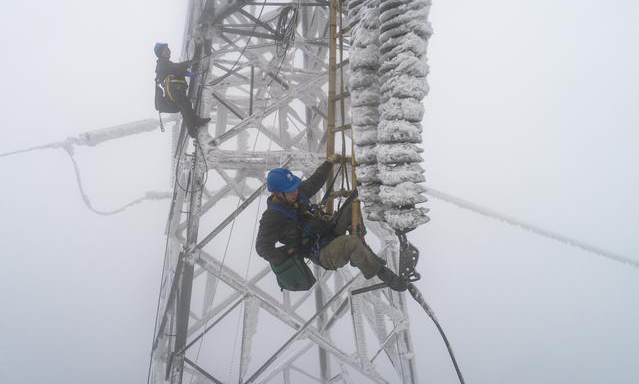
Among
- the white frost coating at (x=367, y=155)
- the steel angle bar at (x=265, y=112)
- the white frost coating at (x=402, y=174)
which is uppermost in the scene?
the steel angle bar at (x=265, y=112)

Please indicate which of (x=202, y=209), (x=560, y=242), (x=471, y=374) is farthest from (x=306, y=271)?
(x=560, y=242)

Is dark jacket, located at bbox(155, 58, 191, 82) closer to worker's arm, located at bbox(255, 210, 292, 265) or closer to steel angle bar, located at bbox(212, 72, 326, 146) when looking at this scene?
steel angle bar, located at bbox(212, 72, 326, 146)

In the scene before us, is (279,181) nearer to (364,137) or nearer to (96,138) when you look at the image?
(364,137)

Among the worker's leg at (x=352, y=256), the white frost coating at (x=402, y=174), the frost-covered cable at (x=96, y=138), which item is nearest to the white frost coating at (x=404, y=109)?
the white frost coating at (x=402, y=174)

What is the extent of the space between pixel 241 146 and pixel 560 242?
1109 inches

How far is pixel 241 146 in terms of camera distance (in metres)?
9.30

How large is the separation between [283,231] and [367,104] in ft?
5.38

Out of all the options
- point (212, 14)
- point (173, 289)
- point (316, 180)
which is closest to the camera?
point (316, 180)

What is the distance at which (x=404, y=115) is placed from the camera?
9.71 ft

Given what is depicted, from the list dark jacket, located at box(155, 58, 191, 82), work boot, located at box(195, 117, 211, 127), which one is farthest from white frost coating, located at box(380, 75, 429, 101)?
dark jacket, located at box(155, 58, 191, 82)

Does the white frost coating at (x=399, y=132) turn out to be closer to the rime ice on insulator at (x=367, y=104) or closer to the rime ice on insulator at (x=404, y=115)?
the rime ice on insulator at (x=404, y=115)

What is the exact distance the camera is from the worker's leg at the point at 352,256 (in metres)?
3.44

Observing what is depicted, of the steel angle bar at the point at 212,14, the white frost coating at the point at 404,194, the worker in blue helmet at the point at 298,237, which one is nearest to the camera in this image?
the white frost coating at the point at 404,194

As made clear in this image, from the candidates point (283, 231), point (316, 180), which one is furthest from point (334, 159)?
point (283, 231)
